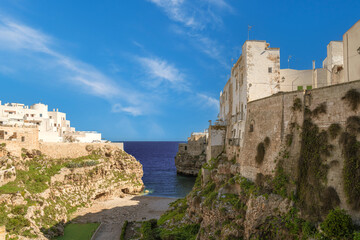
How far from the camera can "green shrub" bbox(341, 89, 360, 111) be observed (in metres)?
14.9

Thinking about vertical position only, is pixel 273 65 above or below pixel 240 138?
above

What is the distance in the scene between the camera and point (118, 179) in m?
47.0

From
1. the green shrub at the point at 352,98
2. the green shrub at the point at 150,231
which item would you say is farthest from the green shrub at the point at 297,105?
the green shrub at the point at 150,231

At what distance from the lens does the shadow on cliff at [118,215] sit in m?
28.6

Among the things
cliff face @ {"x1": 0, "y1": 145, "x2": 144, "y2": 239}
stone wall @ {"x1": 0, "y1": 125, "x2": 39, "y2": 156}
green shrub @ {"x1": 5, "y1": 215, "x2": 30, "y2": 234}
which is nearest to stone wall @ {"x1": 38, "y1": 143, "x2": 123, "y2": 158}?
cliff face @ {"x1": 0, "y1": 145, "x2": 144, "y2": 239}

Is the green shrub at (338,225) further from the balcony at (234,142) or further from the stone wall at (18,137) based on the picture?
the stone wall at (18,137)

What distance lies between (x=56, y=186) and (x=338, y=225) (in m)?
36.0

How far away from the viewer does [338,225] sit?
13.5 m

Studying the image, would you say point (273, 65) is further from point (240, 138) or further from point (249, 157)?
point (249, 157)

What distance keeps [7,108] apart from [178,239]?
5254 centimetres

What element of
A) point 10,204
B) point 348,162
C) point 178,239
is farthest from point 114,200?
point 348,162

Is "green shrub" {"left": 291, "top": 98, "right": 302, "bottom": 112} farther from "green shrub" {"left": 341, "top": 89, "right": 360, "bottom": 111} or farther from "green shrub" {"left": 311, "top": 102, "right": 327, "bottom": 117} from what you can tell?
"green shrub" {"left": 341, "top": 89, "right": 360, "bottom": 111}

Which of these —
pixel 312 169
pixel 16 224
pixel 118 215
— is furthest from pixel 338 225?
pixel 118 215

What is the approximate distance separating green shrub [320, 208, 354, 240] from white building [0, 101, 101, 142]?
1989 inches
